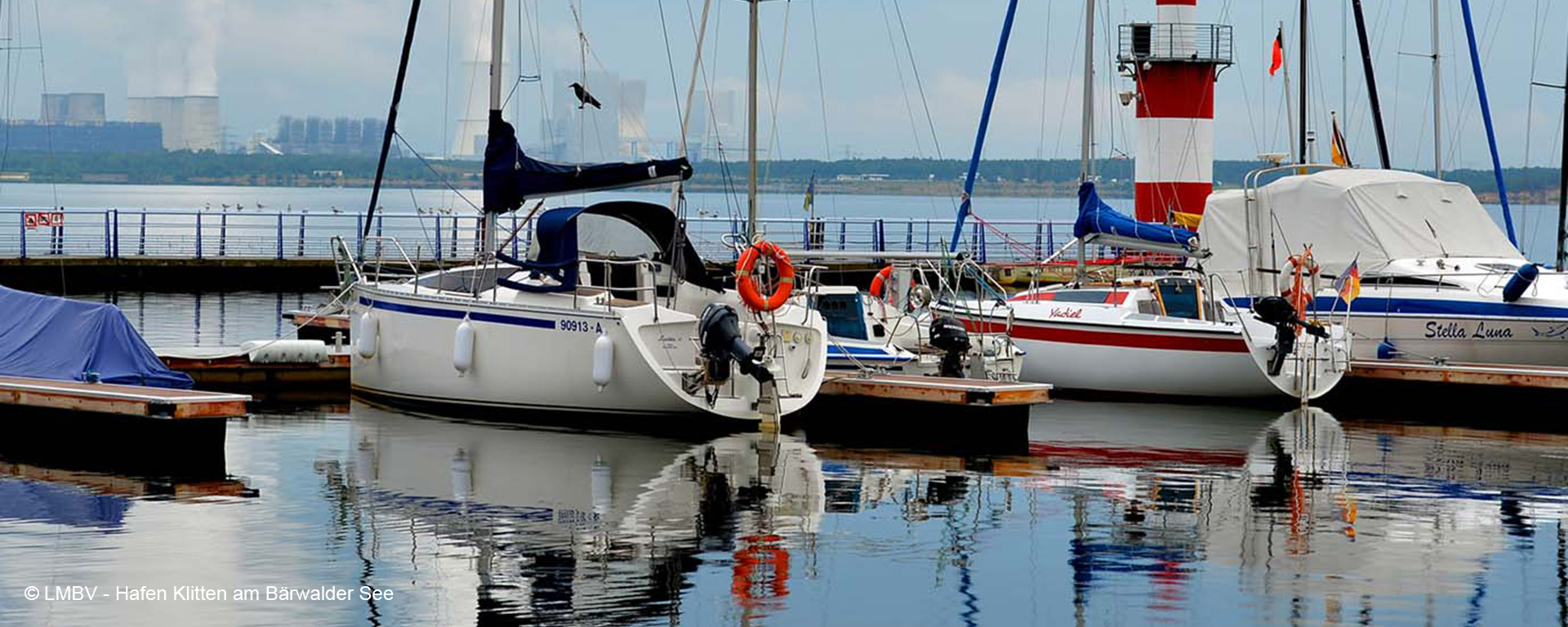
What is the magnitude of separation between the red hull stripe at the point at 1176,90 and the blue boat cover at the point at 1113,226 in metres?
6.12

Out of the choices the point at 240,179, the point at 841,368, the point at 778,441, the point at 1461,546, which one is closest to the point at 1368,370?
the point at 841,368

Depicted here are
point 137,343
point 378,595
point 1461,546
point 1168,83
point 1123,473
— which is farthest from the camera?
point 1168,83

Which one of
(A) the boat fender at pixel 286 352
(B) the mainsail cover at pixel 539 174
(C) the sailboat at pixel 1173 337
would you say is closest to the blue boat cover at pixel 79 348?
(A) the boat fender at pixel 286 352

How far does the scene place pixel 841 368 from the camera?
2202 centimetres

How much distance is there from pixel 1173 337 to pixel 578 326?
768cm

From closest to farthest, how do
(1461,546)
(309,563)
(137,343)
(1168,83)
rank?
(309,563)
(1461,546)
(137,343)
(1168,83)

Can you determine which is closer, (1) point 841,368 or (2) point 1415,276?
(1) point 841,368

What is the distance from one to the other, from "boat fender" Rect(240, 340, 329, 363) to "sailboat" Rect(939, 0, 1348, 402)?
739 cm

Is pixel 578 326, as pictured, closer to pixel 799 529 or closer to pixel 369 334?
pixel 369 334

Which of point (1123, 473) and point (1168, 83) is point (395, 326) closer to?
point (1123, 473)

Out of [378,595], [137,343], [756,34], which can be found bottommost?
[378,595]

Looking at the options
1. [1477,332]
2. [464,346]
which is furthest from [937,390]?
[1477,332]

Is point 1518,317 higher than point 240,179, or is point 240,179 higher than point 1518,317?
point 240,179

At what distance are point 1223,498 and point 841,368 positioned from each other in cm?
639
